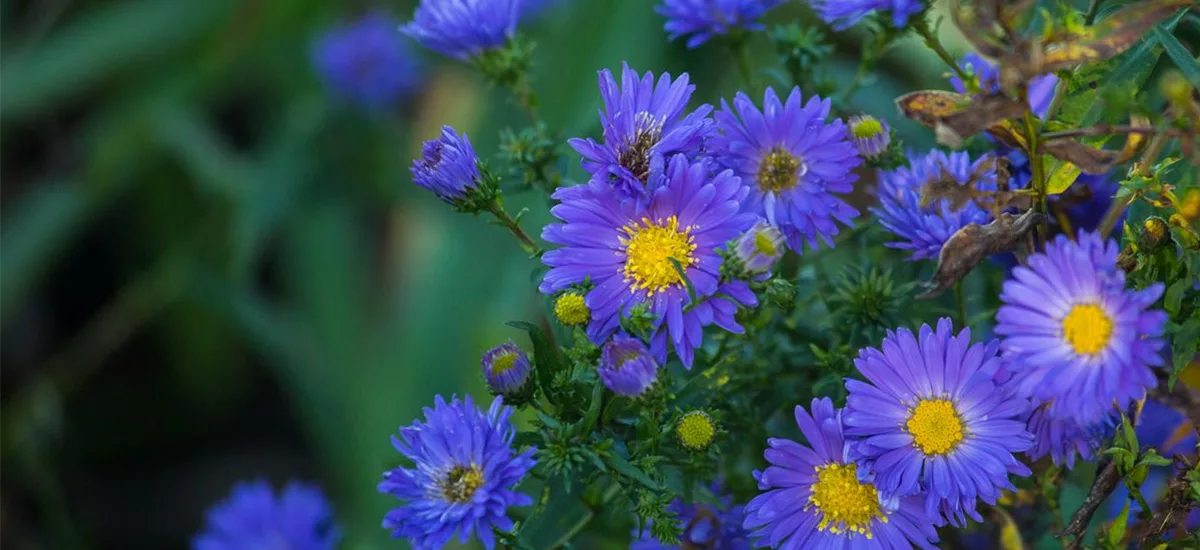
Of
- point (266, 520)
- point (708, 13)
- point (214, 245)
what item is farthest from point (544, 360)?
point (214, 245)

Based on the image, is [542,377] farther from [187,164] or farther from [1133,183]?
→ [187,164]

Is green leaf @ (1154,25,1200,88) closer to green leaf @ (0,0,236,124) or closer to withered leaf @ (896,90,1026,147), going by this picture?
withered leaf @ (896,90,1026,147)

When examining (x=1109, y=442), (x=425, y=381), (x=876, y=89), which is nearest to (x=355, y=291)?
(x=425, y=381)

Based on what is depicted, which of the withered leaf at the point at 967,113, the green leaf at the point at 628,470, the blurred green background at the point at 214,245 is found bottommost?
the green leaf at the point at 628,470

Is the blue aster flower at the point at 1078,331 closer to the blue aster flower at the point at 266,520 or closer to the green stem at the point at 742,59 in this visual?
the green stem at the point at 742,59

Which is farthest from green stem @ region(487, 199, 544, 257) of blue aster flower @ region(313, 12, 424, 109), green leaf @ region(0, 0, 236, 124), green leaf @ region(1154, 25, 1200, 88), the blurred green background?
green leaf @ region(0, 0, 236, 124)

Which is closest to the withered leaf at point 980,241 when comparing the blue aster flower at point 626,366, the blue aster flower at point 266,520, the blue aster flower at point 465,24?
the blue aster flower at point 626,366

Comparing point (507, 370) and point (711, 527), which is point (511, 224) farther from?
point (711, 527)
